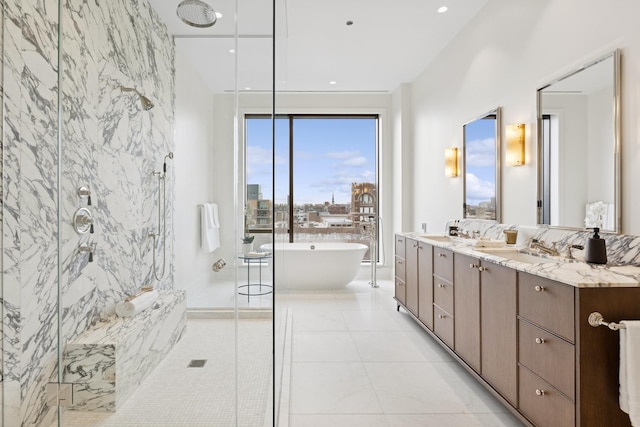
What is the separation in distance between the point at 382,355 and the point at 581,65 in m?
2.30

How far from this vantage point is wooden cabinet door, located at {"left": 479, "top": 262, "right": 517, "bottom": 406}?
72.3 inches

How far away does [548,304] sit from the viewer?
1578mm

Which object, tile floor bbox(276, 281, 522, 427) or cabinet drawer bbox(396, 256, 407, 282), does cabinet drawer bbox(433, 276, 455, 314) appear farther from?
cabinet drawer bbox(396, 256, 407, 282)

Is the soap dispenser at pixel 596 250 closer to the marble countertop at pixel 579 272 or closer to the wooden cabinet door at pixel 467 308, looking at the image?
the marble countertop at pixel 579 272

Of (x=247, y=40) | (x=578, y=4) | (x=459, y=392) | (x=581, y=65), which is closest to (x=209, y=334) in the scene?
(x=247, y=40)

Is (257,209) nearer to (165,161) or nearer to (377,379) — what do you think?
(165,161)

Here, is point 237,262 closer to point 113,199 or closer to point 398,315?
point 113,199

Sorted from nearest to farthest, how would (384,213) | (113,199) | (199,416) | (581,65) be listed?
(199,416) → (113,199) → (581,65) → (384,213)

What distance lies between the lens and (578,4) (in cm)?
209

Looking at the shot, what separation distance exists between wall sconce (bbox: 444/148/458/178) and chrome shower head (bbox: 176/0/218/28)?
2.83 metres

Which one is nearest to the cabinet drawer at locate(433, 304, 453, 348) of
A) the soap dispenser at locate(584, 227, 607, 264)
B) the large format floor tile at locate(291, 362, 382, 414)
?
the large format floor tile at locate(291, 362, 382, 414)

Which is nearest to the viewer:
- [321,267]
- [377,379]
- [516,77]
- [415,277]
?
[377,379]

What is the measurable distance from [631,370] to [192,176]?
1.86 metres

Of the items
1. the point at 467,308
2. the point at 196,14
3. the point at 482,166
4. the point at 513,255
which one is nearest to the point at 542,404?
the point at 467,308
